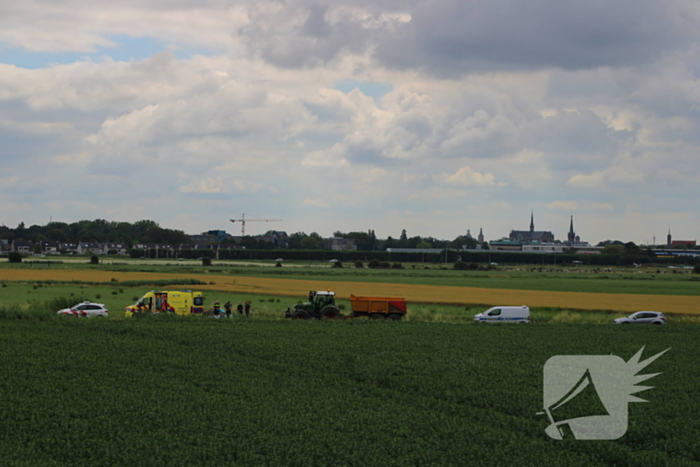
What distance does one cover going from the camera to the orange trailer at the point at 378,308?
142ft

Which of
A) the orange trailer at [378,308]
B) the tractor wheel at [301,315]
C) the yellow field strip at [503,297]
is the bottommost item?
the yellow field strip at [503,297]

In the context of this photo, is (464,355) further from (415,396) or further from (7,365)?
(7,365)

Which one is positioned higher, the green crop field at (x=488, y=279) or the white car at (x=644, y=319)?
the white car at (x=644, y=319)

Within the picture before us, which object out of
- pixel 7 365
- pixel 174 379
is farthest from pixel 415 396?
pixel 7 365

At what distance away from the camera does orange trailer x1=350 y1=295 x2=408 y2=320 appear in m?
43.2

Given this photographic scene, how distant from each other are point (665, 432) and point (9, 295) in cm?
5516

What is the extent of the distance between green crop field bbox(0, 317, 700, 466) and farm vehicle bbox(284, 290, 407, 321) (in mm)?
8762

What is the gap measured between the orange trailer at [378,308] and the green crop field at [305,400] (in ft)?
30.4

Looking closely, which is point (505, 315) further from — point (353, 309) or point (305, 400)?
point (305, 400)

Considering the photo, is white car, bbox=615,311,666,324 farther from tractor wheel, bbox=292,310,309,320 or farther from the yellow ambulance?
the yellow ambulance

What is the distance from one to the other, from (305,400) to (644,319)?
3197 centimetres

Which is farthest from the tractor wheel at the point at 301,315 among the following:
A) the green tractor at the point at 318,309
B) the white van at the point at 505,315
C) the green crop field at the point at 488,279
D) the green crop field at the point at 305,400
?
the green crop field at the point at 488,279

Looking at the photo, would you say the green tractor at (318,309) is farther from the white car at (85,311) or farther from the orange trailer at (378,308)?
the white car at (85,311)

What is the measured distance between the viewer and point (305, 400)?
66.9 ft
